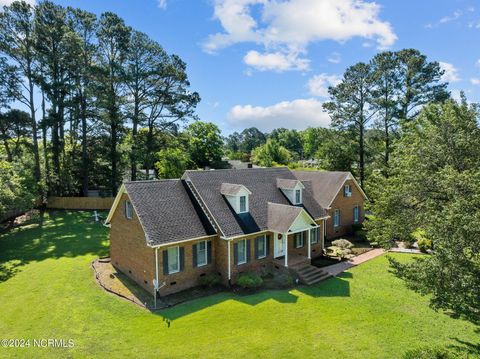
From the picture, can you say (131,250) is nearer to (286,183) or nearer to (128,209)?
(128,209)

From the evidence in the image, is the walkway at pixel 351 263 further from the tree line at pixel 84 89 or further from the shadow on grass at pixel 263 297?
the tree line at pixel 84 89

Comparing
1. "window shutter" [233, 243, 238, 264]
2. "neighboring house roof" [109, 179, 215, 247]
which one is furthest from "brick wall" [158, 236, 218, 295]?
"window shutter" [233, 243, 238, 264]

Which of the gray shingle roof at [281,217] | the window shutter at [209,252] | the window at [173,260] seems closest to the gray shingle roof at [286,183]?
the gray shingle roof at [281,217]

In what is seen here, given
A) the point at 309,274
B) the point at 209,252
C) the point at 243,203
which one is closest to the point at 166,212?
the point at 209,252

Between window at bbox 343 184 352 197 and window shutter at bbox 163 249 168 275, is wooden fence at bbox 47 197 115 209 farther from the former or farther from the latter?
window at bbox 343 184 352 197

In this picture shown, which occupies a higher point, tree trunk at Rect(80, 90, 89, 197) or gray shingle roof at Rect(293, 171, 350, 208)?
tree trunk at Rect(80, 90, 89, 197)

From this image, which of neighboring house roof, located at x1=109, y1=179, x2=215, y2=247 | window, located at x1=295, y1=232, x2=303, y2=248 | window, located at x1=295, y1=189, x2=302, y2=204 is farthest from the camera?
window, located at x1=295, y1=189, x2=302, y2=204
